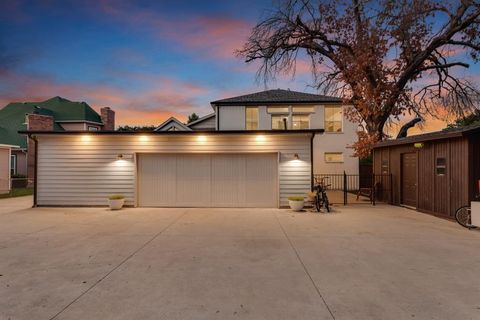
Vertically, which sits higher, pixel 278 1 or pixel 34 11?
pixel 278 1

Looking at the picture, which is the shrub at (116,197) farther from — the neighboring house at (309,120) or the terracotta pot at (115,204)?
the neighboring house at (309,120)

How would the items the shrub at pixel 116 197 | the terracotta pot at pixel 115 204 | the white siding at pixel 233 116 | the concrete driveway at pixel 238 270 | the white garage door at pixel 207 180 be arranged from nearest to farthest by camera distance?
the concrete driveway at pixel 238 270, the terracotta pot at pixel 115 204, the shrub at pixel 116 197, the white garage door at pixel 207 180, the white siding at pixel 233 116

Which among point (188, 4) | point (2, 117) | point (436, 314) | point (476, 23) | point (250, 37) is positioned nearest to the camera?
point (436, 314)

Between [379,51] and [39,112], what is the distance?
26.2 metres

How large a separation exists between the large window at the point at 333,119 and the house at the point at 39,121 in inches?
800

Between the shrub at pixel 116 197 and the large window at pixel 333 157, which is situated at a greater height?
the large window at pixel 333 157

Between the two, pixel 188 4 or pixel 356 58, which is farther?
pixel 356 58

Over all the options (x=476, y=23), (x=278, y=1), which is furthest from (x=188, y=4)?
(x=476, y=23)

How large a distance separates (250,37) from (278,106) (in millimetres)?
5397

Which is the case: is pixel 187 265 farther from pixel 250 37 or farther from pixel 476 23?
pixel 476 23

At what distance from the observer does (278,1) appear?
47.4 feet

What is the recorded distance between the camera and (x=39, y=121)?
2156 centimetres

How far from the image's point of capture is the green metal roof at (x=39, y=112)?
75.4ft

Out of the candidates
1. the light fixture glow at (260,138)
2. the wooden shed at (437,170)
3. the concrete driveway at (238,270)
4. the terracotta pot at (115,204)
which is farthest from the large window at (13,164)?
the wooden shed at (437,170)
